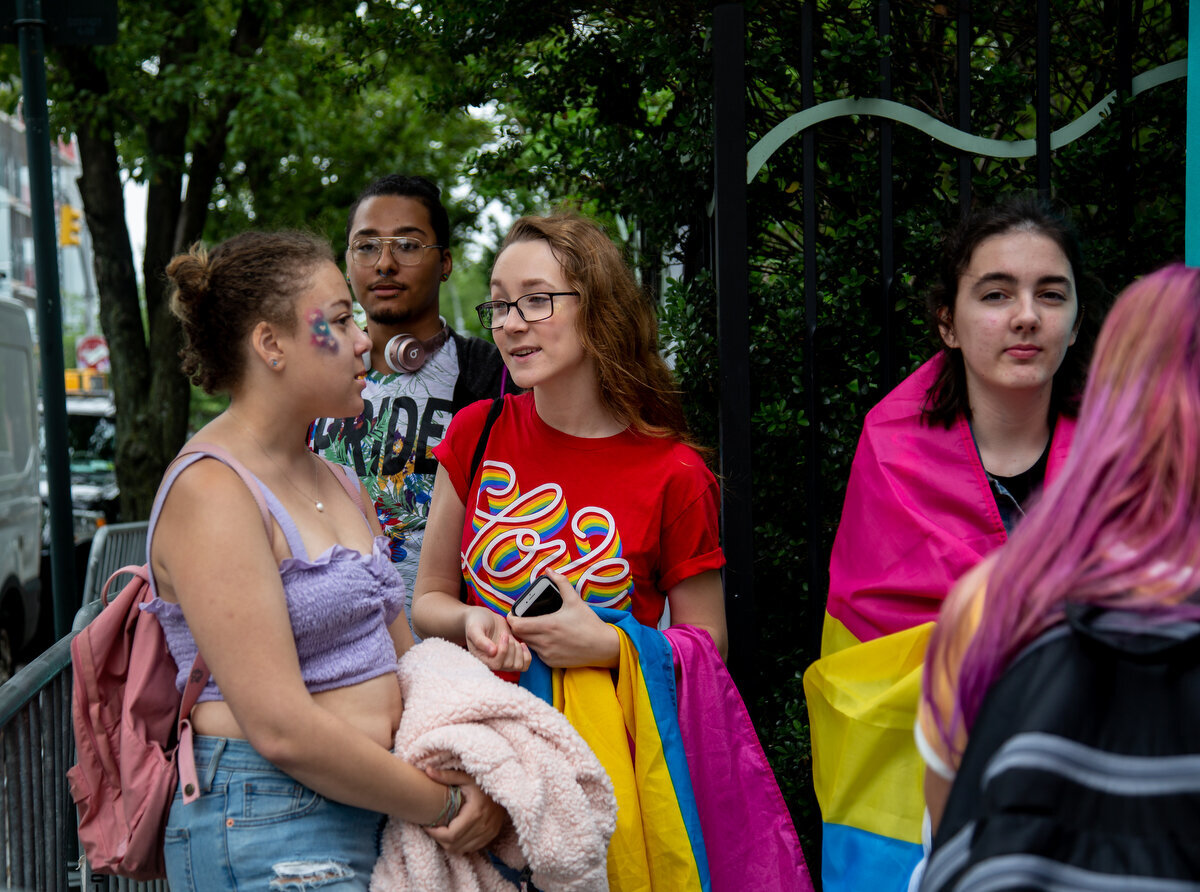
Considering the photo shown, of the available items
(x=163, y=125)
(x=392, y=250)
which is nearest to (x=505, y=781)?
(x=392, y=250)

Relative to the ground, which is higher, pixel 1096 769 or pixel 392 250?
pixel 392 250

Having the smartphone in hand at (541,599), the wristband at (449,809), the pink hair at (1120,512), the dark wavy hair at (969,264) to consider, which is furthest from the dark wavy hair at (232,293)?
the dark wavy hair at (969,264)

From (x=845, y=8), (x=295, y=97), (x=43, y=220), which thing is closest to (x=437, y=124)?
(x=295, y=97)

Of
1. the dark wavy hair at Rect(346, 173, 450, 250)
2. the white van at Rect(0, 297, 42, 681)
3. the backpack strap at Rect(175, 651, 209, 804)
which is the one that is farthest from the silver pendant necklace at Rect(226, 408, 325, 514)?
the white van at Rect(0, 297, 42, 681)

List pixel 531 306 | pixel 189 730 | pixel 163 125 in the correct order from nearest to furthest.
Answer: pixel 189 730, pixel 531 306, pixel 163 125

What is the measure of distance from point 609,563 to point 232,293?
39.6 inches

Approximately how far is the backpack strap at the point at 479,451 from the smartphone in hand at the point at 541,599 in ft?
1.13

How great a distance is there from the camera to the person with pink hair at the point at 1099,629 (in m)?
1.26

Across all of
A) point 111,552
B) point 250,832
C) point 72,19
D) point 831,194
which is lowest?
point 111,552

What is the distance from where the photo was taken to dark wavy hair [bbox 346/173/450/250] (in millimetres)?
Result: 3611

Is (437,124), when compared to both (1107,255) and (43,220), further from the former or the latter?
(1107,255)

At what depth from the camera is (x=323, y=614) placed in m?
1.99

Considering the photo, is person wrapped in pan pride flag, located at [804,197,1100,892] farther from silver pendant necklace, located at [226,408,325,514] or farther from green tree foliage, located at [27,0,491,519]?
green tree foliage, located at [27,0,491,519]

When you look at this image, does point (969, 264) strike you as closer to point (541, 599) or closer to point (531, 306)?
point (531, 306)
